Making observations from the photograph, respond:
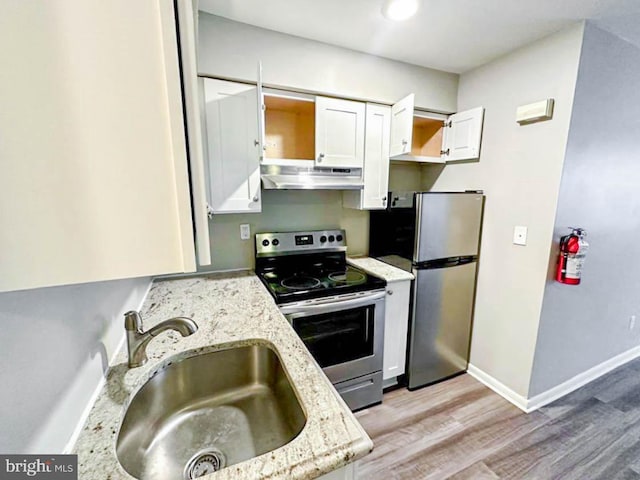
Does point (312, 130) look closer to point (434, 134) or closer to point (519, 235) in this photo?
point (434, 134)

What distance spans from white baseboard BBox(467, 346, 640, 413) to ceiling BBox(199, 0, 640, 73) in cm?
240

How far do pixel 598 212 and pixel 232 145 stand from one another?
8.36 feet

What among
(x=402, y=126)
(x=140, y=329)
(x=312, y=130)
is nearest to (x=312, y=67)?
(x=312, y=130)

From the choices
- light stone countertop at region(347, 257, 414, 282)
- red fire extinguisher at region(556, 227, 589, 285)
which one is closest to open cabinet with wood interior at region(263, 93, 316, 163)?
light stone countertop at region(347, 257, 414, 282)

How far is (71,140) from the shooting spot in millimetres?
381

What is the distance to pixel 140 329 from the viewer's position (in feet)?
2.91

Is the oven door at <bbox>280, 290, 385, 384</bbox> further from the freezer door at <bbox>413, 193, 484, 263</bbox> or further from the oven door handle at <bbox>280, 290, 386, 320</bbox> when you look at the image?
the freezer door at <bbox>413, 193, 484, 263</bbox>

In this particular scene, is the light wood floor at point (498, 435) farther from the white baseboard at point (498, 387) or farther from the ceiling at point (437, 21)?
the ceiling at point (437, 21)

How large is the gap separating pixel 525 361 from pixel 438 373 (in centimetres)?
61

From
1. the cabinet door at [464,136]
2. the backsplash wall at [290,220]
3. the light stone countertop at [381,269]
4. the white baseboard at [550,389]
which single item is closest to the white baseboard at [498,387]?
the white baseboard at [550,389]

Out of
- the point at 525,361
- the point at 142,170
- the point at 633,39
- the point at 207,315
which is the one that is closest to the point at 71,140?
the point at 142,170

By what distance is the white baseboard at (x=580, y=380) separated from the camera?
1936mm

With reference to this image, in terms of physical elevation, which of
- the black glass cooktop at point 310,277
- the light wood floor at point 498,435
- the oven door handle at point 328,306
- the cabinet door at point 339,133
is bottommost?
the light wood floor at point 498,435

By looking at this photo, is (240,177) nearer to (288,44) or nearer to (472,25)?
(288,44)
